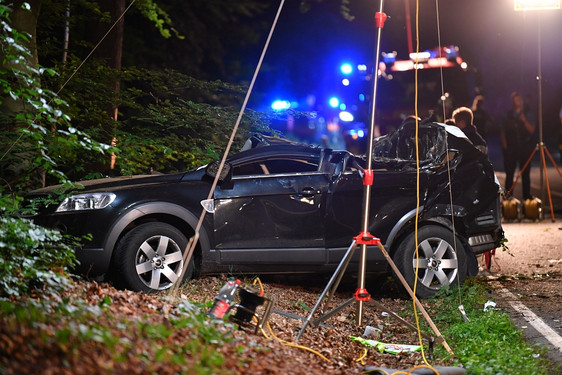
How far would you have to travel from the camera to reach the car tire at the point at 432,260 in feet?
30.4

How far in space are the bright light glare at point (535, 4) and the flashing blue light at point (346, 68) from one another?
1055 centimetres

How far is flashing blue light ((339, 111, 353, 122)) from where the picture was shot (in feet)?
93.5

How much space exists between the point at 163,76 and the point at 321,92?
59.5 feet

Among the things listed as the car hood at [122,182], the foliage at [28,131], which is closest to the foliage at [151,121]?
the foliage at [28,131]

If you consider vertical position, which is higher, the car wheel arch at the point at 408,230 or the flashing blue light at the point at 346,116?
the flashing blue light at the point at 346,116

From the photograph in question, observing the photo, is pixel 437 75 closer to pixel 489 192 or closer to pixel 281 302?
pixel 489 192

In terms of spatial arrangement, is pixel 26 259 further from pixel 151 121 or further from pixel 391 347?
pixel 151 121

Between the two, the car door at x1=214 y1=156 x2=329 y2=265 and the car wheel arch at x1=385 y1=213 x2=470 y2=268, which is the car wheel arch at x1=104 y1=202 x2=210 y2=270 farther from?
the car wheel arch at x1=385 y1=213 x2=470 y2=268

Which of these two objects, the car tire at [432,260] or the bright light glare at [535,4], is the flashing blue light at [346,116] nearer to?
the bright light glare at [535,4]

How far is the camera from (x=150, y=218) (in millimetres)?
8672

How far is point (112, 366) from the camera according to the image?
4406 mm

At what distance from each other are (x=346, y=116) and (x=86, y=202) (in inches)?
826

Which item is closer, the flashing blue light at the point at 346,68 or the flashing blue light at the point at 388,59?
the flashing blue light at the point at 388,59

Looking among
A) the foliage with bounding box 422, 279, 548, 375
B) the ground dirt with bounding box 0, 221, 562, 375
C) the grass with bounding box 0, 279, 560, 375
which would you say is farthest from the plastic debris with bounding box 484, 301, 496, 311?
the grass with bounding box 0, 279, 560, 375
